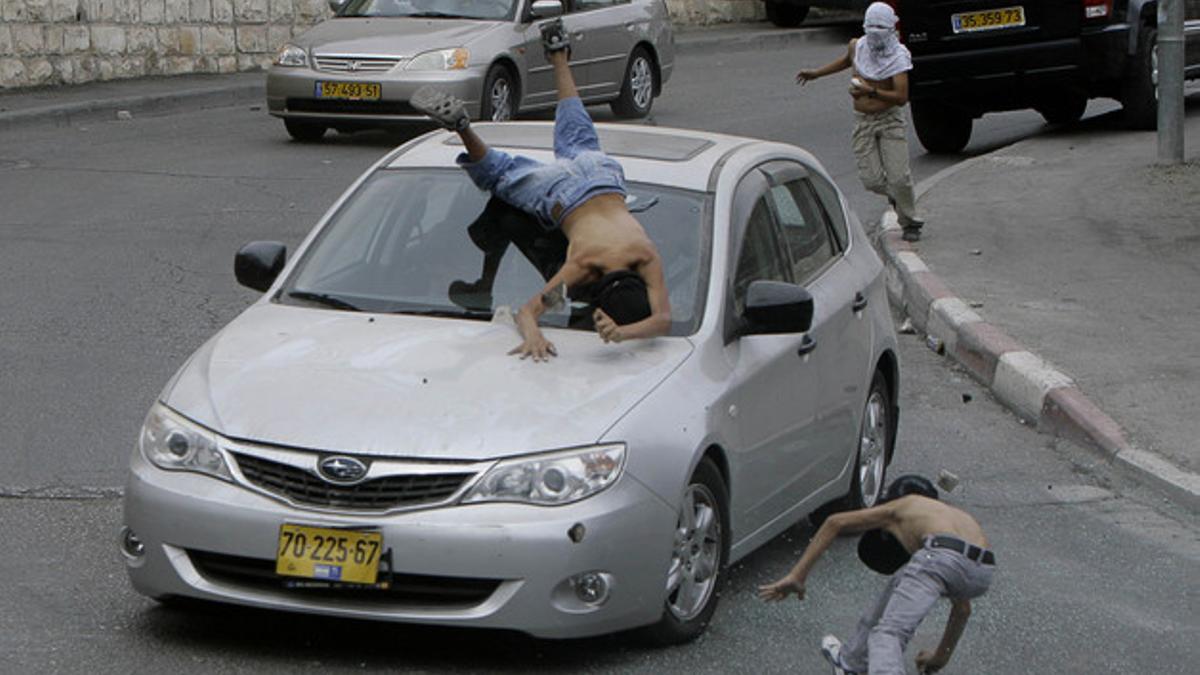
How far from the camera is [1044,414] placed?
10109 mm

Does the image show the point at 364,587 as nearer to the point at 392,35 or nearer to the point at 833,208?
the point at 833,208

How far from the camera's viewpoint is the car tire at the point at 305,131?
19.0m

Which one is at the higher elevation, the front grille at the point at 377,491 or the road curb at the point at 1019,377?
the front grille at the point at 377,491

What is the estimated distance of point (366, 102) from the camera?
18.3 metres

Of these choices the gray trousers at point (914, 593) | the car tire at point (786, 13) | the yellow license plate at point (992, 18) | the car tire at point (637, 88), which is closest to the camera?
the gray trousers at point (914, 593)

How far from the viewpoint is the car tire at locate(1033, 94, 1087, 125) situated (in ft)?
62.1

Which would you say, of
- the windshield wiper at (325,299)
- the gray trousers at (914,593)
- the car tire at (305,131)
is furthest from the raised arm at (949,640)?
the car tire at (305,131)

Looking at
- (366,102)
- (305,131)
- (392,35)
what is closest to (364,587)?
(366,102)

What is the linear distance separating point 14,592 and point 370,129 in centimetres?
1339

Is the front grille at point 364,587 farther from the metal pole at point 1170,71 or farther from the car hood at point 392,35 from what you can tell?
A: the car hood at point 392,35

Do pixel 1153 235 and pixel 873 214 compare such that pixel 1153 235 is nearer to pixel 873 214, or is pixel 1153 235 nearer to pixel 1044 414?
pixel 873 214

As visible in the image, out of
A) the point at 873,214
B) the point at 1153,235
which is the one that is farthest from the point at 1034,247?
the point at 873,214

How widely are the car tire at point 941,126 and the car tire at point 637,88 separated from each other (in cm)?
323

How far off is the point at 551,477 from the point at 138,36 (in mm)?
18485
